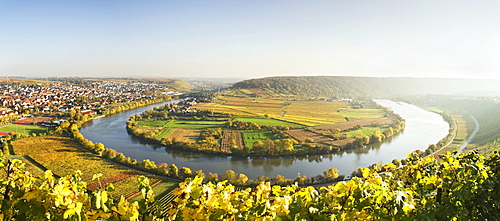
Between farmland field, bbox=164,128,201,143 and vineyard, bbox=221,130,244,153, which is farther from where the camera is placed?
farmland field, bbox=164,128,201,143

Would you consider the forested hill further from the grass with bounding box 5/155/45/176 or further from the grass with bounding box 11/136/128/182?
the grass with bounding box 5/155/45/176

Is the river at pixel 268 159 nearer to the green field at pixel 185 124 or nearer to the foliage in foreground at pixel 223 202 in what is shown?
the green field at pixel 185 124

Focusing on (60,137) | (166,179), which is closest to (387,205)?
(166,179)

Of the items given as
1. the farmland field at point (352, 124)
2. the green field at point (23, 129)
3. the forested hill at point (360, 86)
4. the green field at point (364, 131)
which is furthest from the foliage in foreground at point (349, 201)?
the forested hill at point (360, 86)

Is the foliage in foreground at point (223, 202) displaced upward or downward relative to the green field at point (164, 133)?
upward

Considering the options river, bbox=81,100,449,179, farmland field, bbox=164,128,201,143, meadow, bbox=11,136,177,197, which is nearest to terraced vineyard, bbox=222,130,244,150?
river, bbox=81,100,449,179

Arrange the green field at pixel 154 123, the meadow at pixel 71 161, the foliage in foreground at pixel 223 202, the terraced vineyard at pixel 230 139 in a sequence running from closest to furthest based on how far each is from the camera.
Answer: the foliage in foreground at pixel 223 202
the meadow at pixel 71 161
the terraced vineyard at pixel 230 139
the green field at pixel 154 123
